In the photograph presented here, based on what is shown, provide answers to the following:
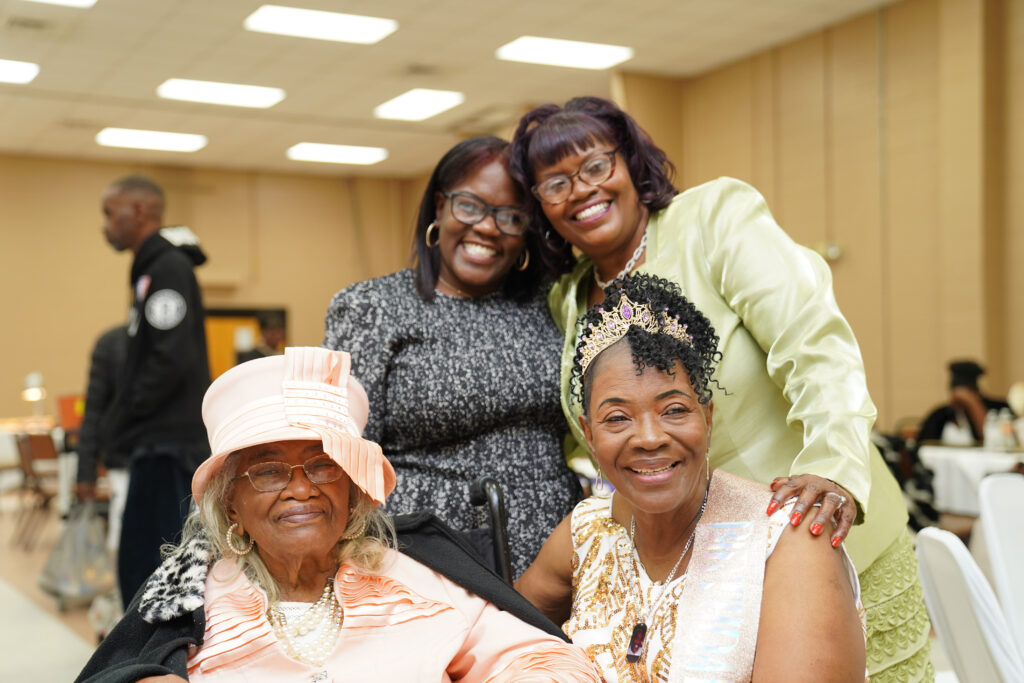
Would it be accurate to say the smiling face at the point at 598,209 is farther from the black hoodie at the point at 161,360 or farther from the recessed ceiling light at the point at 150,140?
Answer: the recessed ceiling light at the point at 150,140

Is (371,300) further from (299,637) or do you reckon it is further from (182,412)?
(182,412)

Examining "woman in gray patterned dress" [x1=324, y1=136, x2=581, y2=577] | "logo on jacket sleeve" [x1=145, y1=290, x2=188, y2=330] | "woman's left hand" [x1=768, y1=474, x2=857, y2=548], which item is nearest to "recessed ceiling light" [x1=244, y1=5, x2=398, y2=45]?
"logo on jacket sleeve" [x1=145, y1=290, x2=188, y2=330]

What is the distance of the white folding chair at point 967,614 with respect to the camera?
75.9 inches

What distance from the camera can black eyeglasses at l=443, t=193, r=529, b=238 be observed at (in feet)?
7.52

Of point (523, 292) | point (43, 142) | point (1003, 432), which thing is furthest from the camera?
point (43, 142)

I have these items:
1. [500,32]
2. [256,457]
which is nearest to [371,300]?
[256,457]

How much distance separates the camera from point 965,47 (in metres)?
7.84

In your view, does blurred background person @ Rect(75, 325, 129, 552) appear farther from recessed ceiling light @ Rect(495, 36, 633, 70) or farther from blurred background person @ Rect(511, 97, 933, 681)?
recessed ceiling light @ Rect(495, 36, 633, 70)

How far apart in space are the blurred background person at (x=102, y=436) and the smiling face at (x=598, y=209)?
293 cm

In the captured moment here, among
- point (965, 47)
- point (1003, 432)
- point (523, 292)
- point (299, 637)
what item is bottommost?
point (1003, 432)

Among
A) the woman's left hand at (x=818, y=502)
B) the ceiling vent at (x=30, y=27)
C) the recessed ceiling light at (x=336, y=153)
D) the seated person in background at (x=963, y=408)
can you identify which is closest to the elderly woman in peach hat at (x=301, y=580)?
the woman's left hand at (x=818, y=502)

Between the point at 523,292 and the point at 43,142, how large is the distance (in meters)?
12.1

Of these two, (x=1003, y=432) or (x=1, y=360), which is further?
(x=1, y=360)

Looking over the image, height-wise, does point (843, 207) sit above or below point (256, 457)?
above
